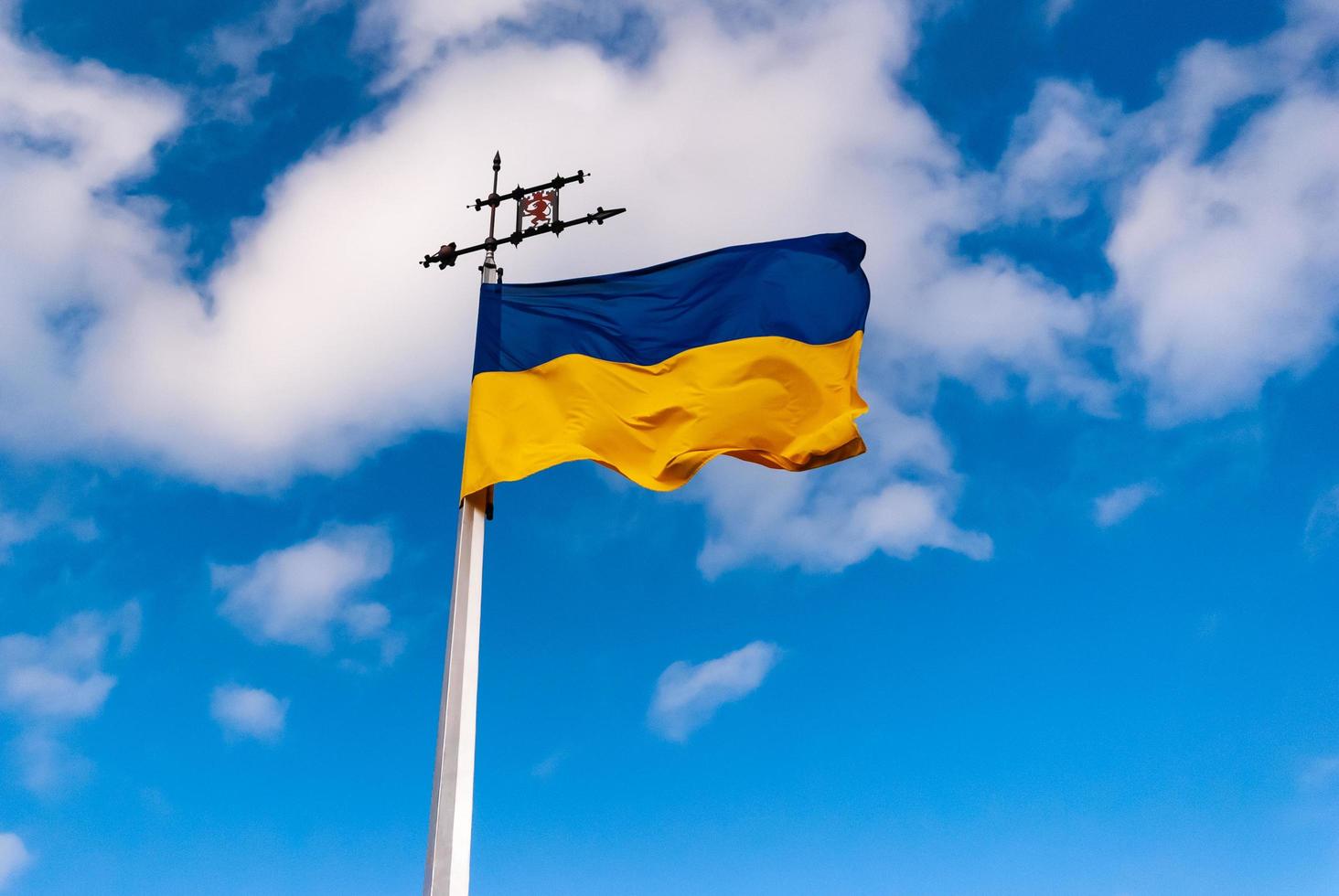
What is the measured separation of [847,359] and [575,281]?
3717mm

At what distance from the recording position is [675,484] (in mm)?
14289

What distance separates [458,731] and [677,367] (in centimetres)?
558

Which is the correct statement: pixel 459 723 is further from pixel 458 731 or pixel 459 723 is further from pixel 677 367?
pixel 677 367

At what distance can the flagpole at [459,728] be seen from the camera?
1145 centimetres

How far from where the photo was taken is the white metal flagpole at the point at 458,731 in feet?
37.5

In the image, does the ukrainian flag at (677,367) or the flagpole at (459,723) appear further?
the ukrainian flag at (677,367)

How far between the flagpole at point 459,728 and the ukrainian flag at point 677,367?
2.81ft

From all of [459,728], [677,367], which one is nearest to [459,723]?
[459,728]

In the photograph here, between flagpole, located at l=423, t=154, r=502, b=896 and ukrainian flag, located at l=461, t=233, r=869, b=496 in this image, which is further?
ukrainian flag, located at l=461, t=233, r=869, b=496

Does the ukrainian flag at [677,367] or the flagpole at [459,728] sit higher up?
the ukrainian flag at [677,367]

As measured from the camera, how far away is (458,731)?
12125mm

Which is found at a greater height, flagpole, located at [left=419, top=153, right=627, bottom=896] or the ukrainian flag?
the ukrainian flag

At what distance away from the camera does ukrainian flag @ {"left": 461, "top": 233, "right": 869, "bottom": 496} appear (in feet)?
48.2

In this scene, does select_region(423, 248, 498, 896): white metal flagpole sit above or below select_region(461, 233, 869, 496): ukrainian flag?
below
